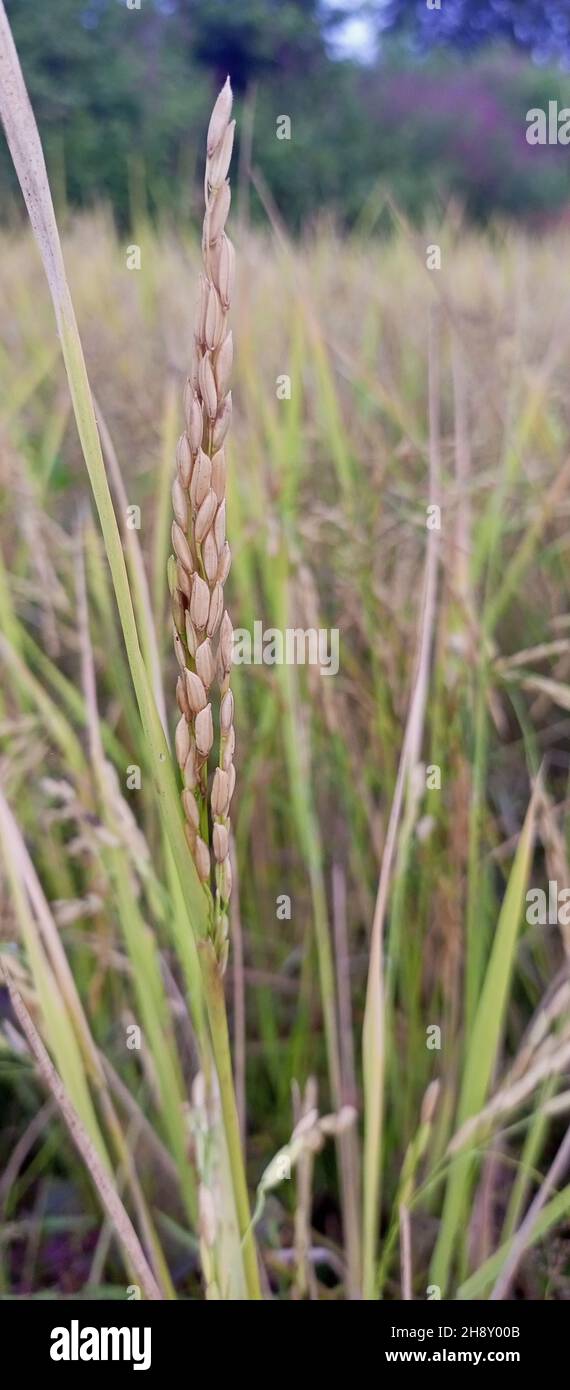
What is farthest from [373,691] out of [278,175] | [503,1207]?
[278,175]

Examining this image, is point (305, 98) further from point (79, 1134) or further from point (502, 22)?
point (79, 1134)

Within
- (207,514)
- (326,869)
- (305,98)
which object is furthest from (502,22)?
(305,98)

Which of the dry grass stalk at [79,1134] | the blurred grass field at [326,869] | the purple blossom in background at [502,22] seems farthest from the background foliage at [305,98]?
the dry grass stalk at [79,1134]

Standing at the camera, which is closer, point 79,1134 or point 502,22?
point 79,1134

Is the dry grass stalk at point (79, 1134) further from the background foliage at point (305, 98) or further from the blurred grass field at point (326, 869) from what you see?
the background foliage at point (305, 98)

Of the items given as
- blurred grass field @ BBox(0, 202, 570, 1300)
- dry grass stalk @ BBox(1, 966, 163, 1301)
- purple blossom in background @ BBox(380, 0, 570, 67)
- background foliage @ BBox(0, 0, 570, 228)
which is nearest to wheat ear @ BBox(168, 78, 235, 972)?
dry grass stalk @ BBox(1, 966, 163, 1301)

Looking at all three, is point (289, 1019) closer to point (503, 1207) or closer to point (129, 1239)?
point (503, 1207)
